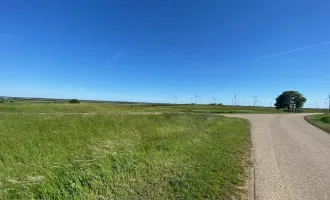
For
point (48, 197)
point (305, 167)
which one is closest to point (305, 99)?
point (305, 167)

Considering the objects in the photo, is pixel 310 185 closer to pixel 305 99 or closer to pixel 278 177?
pixel 278 177

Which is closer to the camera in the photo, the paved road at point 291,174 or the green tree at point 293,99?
the paved road at point 291,174

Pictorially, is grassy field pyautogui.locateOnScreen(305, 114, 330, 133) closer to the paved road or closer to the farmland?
the paved road

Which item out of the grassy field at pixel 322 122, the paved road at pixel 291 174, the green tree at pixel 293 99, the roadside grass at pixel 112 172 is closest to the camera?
the roadside grass at pixel 112 172

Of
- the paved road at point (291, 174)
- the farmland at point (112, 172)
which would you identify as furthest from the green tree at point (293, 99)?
the farmland at point (112, 172)

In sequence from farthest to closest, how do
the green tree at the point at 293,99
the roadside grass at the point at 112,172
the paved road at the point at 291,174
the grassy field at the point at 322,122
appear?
the green tree at the point at 293,99 < the grassy field at the point at 322,122 < the paved road at the point at 291,174 < the roadside grass at the point at 112,172

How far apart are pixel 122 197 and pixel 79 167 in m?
1.59

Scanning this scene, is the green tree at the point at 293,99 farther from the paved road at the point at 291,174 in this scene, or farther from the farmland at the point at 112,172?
the farmland at the point at 112,172

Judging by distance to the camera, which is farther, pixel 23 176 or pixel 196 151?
pixel 196 151

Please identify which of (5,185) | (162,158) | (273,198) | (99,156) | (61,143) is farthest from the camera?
(61,143)

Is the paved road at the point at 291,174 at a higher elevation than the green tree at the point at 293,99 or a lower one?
lower

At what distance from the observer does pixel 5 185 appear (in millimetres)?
3932

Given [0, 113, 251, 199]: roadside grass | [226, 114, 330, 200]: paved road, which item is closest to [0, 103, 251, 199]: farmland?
[0, 113, 251, 199]: roadside grass

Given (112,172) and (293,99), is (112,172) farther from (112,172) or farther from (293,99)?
(293,99)
